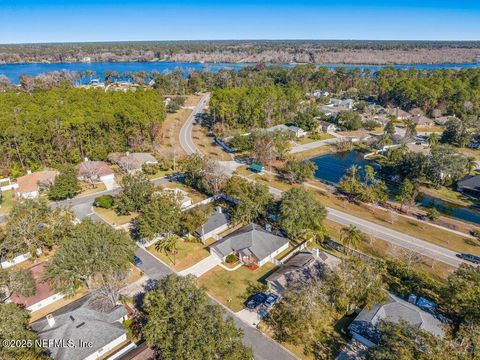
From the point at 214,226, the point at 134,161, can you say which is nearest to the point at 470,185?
the point at 214,226

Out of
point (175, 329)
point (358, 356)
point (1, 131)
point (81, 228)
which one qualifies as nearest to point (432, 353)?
point (358, 356)

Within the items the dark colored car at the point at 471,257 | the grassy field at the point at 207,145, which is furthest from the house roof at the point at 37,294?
the dark colored car at the point at 471,257

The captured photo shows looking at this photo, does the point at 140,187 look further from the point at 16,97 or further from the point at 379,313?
the point at 16,97

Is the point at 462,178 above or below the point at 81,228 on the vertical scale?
below

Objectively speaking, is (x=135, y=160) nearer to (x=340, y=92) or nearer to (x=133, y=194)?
(x=133, y=194)

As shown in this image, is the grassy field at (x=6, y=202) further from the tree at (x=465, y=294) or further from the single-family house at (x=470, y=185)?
the single-family house at (x=470, y=185)
